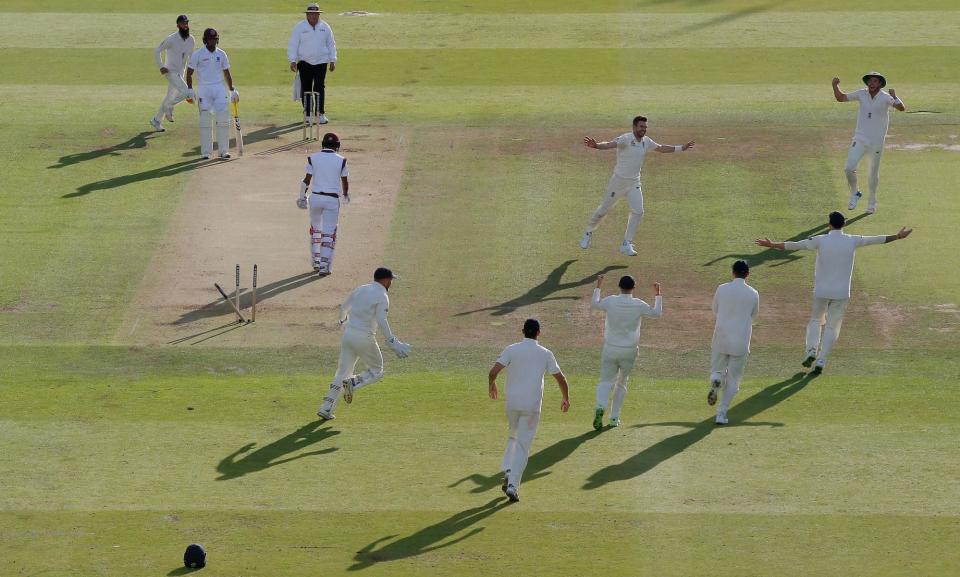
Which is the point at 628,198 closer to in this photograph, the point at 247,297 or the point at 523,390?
the point at 247,297

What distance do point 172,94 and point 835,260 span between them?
52.3ft

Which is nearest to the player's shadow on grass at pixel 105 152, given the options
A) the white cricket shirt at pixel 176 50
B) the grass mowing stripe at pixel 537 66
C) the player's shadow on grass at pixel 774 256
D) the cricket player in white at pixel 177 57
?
the cricket player in white at pixel 177 57

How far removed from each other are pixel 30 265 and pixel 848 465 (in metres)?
14.8

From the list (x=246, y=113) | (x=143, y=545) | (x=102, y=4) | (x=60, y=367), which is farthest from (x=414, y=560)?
(x=102, y=4)

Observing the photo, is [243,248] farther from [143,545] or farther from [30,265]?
[143,545]

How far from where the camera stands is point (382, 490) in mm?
16922

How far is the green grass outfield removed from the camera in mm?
15883

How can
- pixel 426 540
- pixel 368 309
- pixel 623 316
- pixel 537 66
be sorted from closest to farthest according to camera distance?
1. pixel 426 540
2. pixel 623 316
3. pixel 368 309
4. pixel 537 66

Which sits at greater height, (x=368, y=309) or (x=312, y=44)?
(x=312, y=44)

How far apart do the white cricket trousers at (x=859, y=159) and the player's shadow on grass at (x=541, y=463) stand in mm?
10393

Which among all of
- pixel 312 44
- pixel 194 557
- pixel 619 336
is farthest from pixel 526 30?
pixel 194 557

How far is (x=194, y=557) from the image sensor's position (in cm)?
1484

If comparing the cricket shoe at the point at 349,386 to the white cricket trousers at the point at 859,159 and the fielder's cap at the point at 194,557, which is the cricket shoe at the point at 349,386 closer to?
the fielder's cap at the point at 194,557

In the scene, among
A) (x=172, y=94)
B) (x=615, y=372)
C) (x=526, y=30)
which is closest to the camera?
(x=615, y=372)
